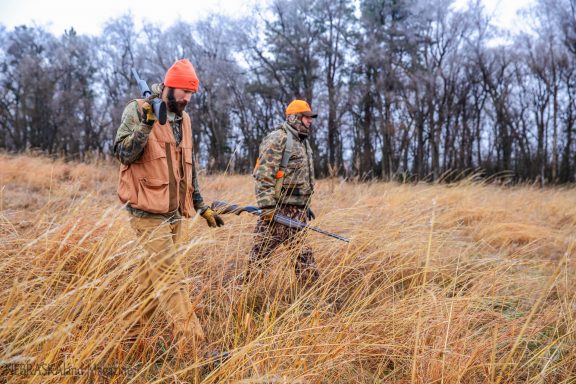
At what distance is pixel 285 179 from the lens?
3176 mm

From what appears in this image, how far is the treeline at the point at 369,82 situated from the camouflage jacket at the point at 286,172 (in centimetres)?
1522

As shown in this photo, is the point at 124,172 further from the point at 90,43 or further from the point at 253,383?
the point at 90,43

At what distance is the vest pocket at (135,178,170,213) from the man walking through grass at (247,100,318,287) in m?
0.92

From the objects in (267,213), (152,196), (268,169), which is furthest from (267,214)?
(152,196)

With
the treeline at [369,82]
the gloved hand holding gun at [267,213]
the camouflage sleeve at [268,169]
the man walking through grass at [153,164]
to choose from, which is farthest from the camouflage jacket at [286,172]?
the treeline at [369,82]

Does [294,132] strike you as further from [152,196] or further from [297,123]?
[152,196]

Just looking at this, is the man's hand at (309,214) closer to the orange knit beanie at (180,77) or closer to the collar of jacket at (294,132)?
the collar of jacket at (294,132)

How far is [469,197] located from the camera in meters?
6.28

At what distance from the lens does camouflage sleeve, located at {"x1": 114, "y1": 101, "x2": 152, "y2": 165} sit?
194 centimetres

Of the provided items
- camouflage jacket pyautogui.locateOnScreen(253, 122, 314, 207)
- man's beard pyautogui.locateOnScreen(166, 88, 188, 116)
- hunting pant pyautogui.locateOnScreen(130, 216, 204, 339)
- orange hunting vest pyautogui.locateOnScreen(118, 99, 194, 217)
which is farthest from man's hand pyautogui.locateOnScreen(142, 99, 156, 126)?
camouflage jacket pyautogui.locateOnScreen(253, 122, 314, 207)

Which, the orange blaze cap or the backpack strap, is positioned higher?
the orange blaze cap

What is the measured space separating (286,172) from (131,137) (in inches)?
57.4

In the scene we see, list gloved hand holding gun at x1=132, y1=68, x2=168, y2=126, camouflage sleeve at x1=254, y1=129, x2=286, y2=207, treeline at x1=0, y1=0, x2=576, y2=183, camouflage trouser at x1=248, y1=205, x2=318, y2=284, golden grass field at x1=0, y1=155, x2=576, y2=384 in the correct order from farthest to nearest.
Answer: treeline at x1=0, y1=0, x2=576, y2=183, camouflage sleeve at x1=254, y1=129, x2=286, y2=207, camouflage trouser at x1=248, y1=205, x2=318, y2=284, gloved hand holding gun at x1=132, y1=68, x2=168, y2=126, golden grass field at x1=0, y1=155, x2=576, y2=384

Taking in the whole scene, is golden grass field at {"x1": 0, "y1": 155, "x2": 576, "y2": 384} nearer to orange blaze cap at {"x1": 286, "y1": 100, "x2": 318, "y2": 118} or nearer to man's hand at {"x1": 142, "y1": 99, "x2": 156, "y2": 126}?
man's hand at {"x1": 142, "y1": 99, "x2": 156, "y2": 126}
